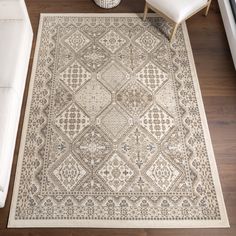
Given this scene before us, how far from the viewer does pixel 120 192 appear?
7.03ft

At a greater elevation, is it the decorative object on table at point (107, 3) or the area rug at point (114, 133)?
the decorative object on table at point (107, 3)

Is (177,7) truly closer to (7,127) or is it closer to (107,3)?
(107,3)

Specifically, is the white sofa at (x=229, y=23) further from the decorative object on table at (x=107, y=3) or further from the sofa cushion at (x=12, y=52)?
the sofa cushion at (x=12, y=52)

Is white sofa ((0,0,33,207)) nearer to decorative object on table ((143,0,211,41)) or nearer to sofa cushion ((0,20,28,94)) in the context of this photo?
sofa cushion ((0,20,28,94))

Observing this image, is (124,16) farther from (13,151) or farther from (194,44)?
(13,151)

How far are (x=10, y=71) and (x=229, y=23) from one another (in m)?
2.07

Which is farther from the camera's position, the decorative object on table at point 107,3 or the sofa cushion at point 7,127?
the decorative object on table at point 107,3

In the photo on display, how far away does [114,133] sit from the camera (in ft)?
7.78

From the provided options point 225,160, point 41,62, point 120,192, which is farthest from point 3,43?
point 225,160

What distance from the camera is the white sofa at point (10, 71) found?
6.46 ft

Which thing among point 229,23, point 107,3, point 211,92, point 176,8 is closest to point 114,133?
point 211,92

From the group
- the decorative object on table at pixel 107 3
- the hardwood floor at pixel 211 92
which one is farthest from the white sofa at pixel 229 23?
the decorative object on table at pixel 107 3

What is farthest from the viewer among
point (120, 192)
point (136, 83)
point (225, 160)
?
point (136, 83)

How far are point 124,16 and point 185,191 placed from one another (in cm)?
183
